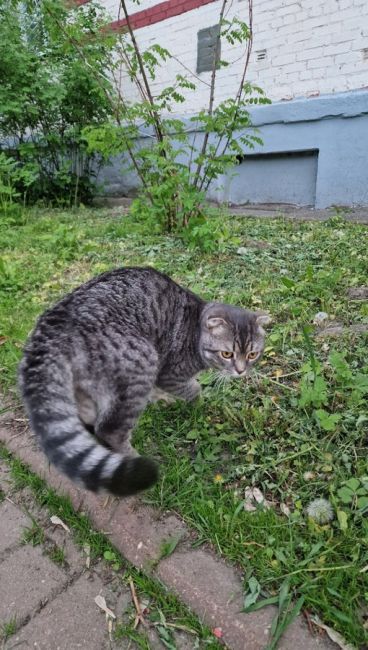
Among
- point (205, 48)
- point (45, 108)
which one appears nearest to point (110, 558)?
point (205, 48)

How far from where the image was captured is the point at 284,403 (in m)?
2.38

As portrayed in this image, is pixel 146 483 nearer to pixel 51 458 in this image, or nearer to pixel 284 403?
pixel 51 458

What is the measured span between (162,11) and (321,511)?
9093mm

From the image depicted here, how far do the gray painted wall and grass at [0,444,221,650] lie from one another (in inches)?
178

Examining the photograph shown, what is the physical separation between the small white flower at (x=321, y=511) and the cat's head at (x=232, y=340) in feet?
2.83

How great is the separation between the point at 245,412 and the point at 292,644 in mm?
1133

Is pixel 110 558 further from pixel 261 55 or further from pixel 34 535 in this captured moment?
pixel 261 55

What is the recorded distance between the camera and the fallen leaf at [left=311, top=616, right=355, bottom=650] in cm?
131

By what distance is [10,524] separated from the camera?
6.22 ft

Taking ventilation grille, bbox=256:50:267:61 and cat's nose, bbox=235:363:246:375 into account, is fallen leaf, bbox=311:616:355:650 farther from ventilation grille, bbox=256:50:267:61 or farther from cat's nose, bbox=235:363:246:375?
ventilation grille, bbox=256:50:267:61

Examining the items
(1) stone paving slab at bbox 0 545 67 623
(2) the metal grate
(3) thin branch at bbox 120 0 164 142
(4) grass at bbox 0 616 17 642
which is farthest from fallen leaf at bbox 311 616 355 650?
(2) the metal grate

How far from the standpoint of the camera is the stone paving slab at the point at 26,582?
1574mm

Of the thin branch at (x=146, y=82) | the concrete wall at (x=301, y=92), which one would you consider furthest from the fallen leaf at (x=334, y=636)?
the concrete wall at (x=301, y=92)

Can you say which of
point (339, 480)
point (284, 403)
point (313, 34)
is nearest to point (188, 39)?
point (313, 34)
